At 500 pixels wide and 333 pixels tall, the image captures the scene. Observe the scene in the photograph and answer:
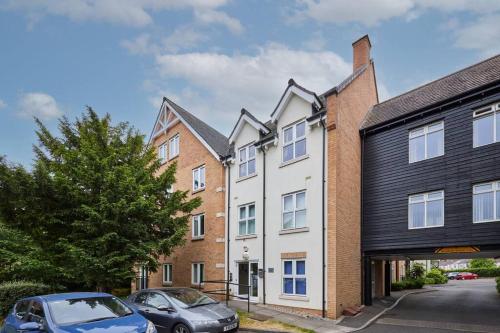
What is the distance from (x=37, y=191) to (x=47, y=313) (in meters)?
8.41

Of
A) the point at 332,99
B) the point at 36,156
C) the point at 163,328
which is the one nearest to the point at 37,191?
the point at 36,156

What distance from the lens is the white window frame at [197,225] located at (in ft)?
73.3

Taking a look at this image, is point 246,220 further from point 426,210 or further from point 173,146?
point 173,146

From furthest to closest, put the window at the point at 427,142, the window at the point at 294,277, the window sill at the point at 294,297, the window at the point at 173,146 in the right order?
the window at the point at 173,146 < the window at the point at 294,277 < the window sill at the point at 294,297 < the window at the point at 427,142

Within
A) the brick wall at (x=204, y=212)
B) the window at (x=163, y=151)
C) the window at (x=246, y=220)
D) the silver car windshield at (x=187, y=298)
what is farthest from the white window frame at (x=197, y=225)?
the silver car windshield at (x=187, y=298)

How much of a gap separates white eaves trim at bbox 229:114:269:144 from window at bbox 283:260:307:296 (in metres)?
5.96

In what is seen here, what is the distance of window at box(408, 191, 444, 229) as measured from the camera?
1506 cm

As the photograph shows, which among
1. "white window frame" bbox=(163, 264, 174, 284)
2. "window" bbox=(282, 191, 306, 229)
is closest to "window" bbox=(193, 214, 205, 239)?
"white window frame" bbox=(163, 264, 174, 284)

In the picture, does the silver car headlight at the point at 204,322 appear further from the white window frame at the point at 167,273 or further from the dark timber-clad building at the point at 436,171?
the white window frame at the point at 167,273

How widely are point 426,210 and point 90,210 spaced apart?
474 inches

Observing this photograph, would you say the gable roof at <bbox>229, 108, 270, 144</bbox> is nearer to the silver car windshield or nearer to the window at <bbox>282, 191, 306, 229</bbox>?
the window at <bbox>282, 191, 306, 229</bbox>

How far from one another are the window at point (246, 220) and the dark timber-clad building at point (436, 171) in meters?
4.85

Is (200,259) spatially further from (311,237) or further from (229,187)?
(311,237)

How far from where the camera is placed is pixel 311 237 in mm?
16203
